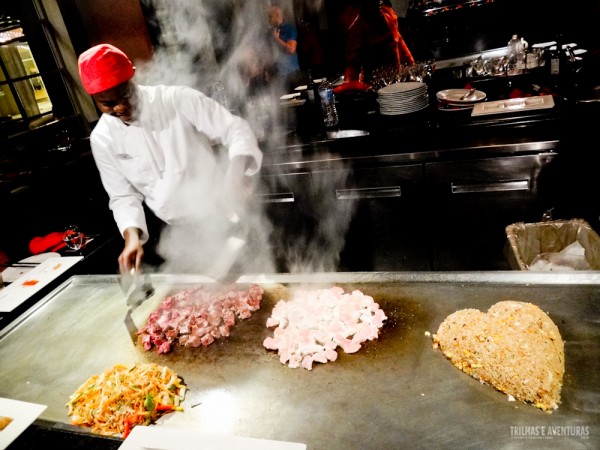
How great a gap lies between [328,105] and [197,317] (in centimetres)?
271

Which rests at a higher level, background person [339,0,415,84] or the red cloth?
background person [339,0,415,84]

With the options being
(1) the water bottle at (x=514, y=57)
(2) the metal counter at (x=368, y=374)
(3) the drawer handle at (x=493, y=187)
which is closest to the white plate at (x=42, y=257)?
(2) the metal counter at (x=368, y=374)

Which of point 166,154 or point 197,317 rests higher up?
point 166,154

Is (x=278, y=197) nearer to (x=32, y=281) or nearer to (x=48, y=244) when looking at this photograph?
(x=32, y=281)

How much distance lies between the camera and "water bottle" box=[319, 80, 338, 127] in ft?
13.7

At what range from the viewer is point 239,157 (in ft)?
10.5

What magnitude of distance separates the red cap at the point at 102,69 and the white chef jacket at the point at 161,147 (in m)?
0.42

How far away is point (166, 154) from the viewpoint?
129 inches

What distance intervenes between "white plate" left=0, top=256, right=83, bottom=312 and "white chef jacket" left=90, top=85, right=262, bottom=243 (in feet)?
2.20

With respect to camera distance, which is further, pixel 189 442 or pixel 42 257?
pixel 42 257

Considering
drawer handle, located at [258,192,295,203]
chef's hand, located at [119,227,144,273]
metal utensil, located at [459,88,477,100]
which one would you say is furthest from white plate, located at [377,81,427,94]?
chef's hand, located at [119,227,144,273]

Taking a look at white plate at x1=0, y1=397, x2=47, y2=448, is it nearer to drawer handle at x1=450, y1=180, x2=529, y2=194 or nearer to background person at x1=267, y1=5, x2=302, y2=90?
drawer handle at x1=450, y1=180, x2=529, y2=194

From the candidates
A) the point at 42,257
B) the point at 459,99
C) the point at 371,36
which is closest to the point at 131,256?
the point at 42,257

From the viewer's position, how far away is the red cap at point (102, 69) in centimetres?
258
